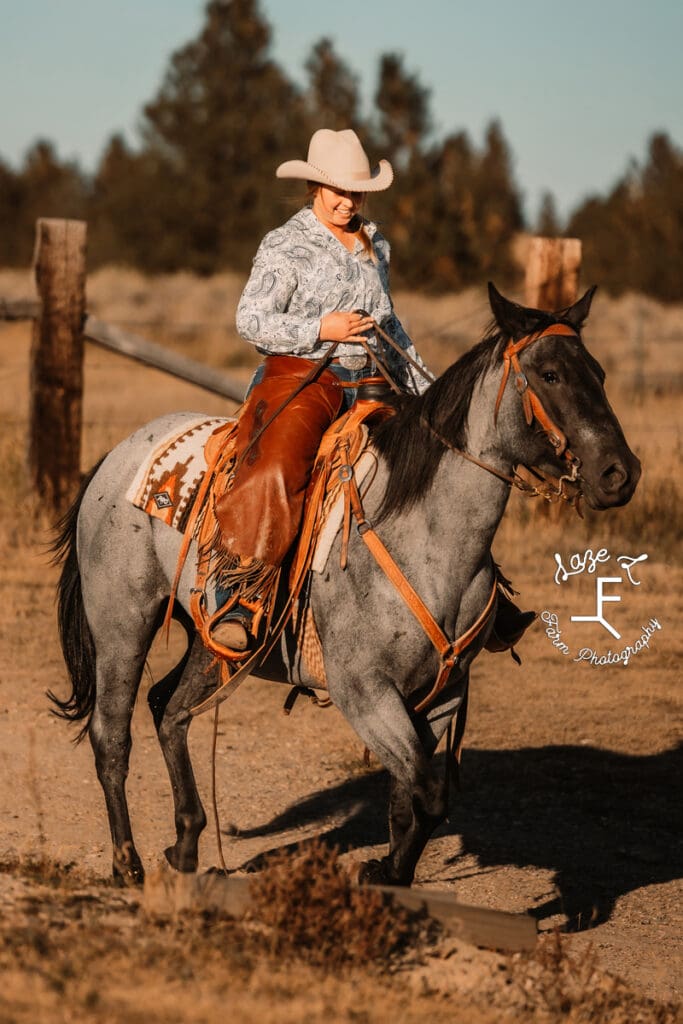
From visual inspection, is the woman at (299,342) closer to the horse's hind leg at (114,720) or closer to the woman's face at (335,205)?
the woman's face at (335,205)

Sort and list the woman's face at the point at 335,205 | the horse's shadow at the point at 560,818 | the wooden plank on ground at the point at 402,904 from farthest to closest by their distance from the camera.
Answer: the horse's shadow at the point at 560,818 → the woman's face at the point at 335,205 → the wooden plank on ground at the point at 402,904

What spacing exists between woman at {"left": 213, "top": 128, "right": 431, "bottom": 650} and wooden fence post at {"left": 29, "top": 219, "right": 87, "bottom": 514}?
5408 mm

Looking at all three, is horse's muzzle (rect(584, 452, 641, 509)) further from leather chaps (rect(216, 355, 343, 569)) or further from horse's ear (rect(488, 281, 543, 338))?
leather chaps (rect(216, 355, 343, 569))

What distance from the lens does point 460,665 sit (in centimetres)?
498

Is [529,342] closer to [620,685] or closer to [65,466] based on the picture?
[620,685]

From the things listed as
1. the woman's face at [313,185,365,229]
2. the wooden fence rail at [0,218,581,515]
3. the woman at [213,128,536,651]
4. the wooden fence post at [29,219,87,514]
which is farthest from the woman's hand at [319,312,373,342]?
the wooden fence post at [29,219,87,514]

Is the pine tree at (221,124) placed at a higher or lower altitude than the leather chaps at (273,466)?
higher

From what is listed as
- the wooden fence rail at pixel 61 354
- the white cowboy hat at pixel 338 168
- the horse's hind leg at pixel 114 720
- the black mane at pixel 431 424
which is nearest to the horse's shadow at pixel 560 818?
the horse's hind leg at pixel 114 720

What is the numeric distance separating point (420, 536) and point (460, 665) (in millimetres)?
479

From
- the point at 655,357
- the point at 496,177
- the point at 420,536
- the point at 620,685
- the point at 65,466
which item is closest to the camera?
the point at 420,536

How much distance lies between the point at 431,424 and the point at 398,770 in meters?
1.19

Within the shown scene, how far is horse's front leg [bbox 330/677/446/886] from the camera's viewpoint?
477 centimetres

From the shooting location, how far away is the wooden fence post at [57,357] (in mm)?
10672

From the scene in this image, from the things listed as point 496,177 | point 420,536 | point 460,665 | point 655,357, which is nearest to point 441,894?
point 460,665
